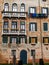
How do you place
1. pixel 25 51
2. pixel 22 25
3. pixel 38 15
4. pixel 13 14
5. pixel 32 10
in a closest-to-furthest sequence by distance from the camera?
pixel 25 51, pixel 22 25, pixel 13 14, pixel 38 15, pixel 32 10

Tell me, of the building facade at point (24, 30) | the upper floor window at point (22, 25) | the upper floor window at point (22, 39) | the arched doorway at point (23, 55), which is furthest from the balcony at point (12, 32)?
the arched doorway at point (23, 55)

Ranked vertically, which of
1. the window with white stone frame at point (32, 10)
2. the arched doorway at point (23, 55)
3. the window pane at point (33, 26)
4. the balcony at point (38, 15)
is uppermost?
the window with white stone frame at point (32, 10)

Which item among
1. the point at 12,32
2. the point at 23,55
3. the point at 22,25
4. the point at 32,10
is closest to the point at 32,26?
the point at 22,25

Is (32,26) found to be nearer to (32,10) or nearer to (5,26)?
(32,10)

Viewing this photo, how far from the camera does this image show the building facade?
44.1m

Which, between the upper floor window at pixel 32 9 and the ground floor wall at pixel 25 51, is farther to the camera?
the upper floor window at pixel 32 9

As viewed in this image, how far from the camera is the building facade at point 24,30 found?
44062mm

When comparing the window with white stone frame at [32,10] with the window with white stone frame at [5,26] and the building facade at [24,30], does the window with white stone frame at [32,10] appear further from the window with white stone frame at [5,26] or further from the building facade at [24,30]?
the window with white stone frame at [5,26]

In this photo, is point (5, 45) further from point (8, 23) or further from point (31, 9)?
point (31, 9)

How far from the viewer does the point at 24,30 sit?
44469 mm

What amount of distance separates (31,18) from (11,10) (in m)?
3.74

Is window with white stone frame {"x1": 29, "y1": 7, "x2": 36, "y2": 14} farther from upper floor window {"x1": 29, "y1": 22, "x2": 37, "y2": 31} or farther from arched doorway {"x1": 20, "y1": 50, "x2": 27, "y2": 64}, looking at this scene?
arched doorway {"x1": 20, "y1": 50, "x2": 27, "y2": 64}

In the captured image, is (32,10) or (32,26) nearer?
(32,26)

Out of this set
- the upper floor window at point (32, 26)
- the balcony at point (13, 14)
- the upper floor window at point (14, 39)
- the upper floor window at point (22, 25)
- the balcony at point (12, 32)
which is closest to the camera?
the balcony at point (12, 32)
